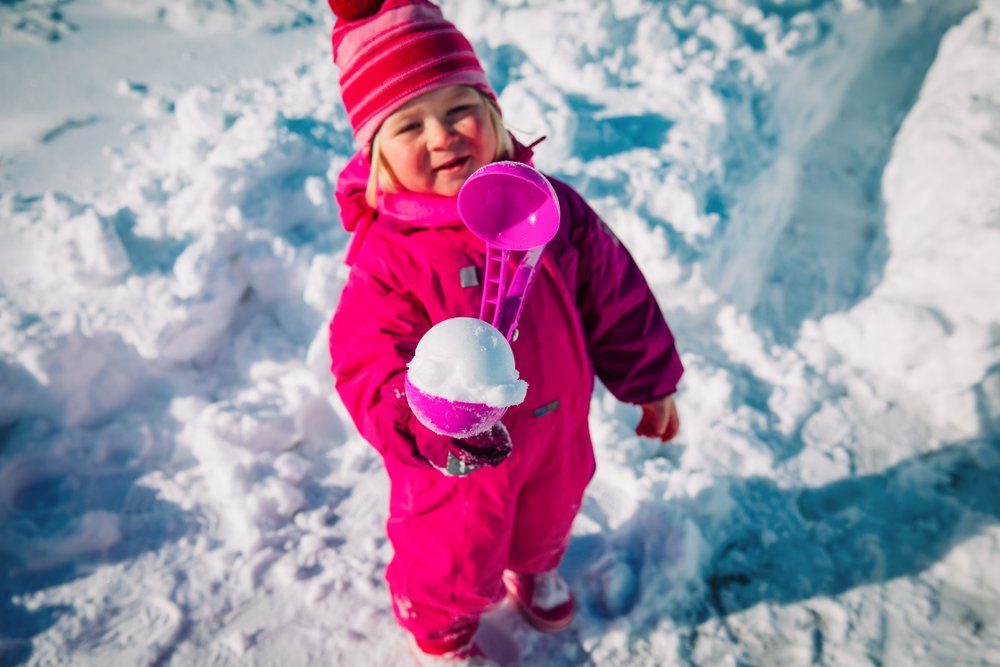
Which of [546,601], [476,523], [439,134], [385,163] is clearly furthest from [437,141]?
[546,601]

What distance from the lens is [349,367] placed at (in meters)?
0.97

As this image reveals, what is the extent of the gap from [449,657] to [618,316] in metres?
0.95

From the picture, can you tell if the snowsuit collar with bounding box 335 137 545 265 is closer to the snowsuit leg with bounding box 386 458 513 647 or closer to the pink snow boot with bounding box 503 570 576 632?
the snowsuit leg with bounding box 386 458 513 647

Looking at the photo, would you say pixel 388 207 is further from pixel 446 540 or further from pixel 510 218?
pixel 446 540

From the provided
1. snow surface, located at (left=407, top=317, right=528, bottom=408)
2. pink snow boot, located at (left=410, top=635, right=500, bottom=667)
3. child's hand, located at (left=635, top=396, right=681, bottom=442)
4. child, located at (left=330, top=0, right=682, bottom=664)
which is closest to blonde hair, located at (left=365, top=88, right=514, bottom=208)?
child, located at (left=330, top=0, right=682, bottom=664)

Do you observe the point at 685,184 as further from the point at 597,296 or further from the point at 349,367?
the point at 349,367

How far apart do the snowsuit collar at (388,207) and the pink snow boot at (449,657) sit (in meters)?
0.98

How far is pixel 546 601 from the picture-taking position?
4.70 feet

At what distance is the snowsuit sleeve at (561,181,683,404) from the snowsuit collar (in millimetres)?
219

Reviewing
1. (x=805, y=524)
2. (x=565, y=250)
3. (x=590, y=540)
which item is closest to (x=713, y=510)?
(x=805, y=524)

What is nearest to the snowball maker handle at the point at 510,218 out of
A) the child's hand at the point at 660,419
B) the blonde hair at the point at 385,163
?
the blonde hair at the point at 385,163

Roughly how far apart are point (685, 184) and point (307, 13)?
309 cm

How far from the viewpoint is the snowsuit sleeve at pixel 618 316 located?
3.96 feet

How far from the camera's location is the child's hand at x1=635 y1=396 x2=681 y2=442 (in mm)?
1312
